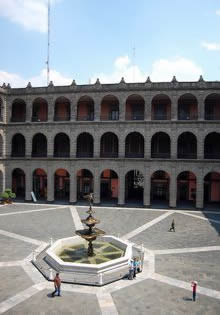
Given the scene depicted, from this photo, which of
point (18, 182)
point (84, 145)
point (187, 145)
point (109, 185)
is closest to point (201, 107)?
point (187, 145)

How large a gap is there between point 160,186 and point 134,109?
45.3 ft

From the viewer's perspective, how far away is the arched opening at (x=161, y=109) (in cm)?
4156

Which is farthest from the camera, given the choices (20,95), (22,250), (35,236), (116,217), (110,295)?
(20,95)

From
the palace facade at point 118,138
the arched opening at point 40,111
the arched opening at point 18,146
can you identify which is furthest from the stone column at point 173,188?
the arched opening at point 18,146

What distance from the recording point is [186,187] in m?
44.9

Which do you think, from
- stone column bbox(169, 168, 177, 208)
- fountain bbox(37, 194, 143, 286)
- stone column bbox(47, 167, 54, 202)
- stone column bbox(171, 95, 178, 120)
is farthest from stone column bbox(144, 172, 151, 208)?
fountain bbox(37, 194, 143, 286)

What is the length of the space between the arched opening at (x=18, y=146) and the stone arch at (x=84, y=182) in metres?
10.2

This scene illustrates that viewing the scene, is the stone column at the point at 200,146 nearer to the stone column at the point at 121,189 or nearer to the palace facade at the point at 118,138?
the palace facade at the point at 118,138

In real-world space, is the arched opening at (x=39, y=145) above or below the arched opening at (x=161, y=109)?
below

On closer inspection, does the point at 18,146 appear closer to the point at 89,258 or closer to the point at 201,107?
the point at 201,107

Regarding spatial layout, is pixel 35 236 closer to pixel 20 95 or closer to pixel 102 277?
pixel 102 277

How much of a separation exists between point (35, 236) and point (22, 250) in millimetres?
3672

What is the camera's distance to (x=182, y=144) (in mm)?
41500

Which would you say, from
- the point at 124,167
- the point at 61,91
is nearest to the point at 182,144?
the point at 124,167
